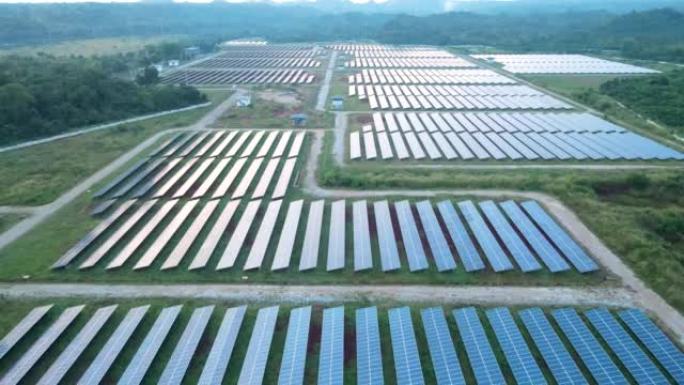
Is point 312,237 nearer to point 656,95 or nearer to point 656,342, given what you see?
point 656,342

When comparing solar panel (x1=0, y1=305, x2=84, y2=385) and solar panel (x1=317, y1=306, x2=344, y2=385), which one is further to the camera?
solar panel (x1=0, y1=305, x2=84, y2=385)

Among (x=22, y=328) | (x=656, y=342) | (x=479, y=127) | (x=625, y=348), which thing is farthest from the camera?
(x=479, y=127)

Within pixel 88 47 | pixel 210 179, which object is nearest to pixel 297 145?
pixel 210 179

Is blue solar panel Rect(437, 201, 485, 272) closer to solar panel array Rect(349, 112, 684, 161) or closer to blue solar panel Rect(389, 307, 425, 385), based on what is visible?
blue solar panel Rect(389, 307, 425, 385)

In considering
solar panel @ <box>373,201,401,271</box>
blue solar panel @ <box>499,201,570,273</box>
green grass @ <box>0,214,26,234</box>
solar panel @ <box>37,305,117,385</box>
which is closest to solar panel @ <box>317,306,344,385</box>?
solar panel @ <box>373,201,401,271</box>

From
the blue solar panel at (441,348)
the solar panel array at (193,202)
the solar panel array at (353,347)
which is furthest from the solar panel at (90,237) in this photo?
the blue solar panel at (441,348)

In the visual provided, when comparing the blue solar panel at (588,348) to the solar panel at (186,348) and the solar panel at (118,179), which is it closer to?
the solar panel at (186,348)

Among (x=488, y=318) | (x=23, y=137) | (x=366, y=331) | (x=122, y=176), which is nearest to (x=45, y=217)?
(x=122, y=176)
